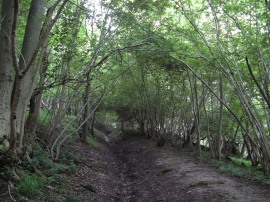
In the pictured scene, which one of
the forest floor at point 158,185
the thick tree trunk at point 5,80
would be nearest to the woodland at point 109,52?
the thick tree trunk at point 5,80

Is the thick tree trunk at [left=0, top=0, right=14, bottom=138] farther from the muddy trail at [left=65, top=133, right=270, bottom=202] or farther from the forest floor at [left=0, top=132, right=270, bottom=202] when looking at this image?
the muddy trail at [left=65, top=133, right=270, bottom=202]

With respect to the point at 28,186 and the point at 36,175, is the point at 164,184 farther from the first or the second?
the point at 28,186

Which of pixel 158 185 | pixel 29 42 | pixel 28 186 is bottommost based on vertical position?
pixel 158 185

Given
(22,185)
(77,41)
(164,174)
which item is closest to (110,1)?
(77,41)

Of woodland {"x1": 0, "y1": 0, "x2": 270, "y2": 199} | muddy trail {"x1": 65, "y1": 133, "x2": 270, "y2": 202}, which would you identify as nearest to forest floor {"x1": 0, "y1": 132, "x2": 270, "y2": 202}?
muddy trail {"x1": 65, "y1": 133, "x2": 270, "y2": 202}

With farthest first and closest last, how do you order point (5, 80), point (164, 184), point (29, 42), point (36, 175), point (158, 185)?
point (158, 185), point (164, 184), point (36, 175), point (29, 42), point (5, 80)

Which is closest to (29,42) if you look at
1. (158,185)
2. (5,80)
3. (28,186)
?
(5,80)

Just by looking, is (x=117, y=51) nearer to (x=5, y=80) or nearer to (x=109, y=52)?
(x=109, y=52)

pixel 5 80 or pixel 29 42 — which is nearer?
pixel 5 80

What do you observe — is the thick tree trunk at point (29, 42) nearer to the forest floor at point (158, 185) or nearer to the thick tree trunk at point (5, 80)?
the thick tree trunk at point (5, 80)

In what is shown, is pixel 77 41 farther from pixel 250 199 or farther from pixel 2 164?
pixel 250 199

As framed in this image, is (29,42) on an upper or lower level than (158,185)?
upper

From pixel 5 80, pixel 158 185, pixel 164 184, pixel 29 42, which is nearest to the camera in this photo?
pixel 5 80

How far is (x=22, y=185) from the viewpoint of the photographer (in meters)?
5.20
